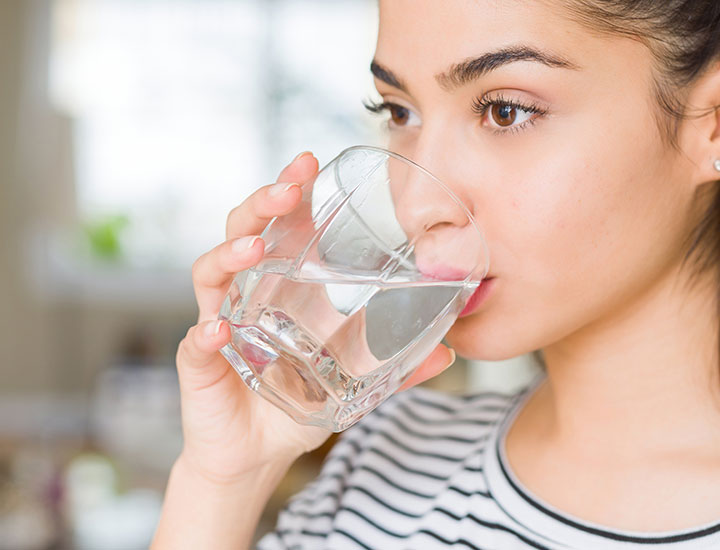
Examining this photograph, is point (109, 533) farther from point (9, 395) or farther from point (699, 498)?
point (9, 395)

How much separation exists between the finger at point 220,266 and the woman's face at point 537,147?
0.19m

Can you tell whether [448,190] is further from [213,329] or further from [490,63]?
[213,329]

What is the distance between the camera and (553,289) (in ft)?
2.84

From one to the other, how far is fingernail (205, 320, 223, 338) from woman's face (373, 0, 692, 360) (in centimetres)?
25

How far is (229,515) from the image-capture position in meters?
1.02

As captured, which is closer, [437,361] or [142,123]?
[437,361]

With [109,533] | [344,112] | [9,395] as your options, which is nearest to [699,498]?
[109,533]

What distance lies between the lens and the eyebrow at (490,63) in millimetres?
Result: 815

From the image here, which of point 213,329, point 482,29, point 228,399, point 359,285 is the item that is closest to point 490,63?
point 482,29

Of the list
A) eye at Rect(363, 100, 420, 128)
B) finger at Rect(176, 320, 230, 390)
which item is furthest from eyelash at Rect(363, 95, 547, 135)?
finger at Rect(176, 320, 230, 390)

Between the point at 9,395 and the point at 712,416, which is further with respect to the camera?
the point at 9,395

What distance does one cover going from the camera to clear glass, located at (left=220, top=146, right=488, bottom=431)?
0.74m

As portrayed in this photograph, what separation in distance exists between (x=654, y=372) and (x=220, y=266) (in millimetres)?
487

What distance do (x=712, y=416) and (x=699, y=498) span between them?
11cm
